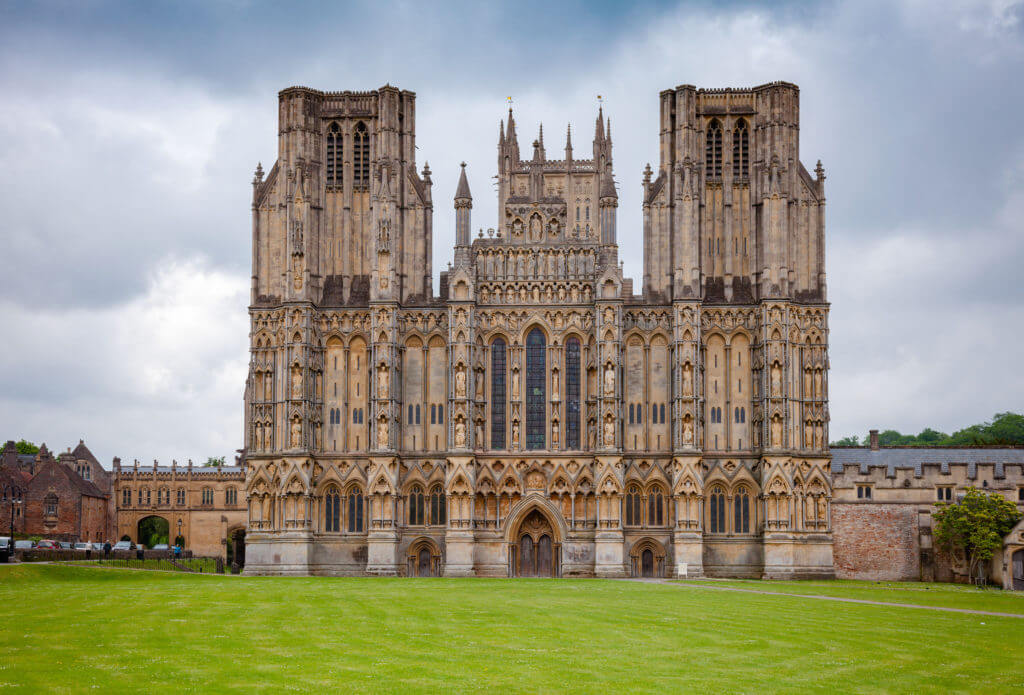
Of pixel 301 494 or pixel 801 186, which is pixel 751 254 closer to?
pixel 801 186

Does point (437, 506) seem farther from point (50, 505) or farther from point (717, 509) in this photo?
point (50, 505)

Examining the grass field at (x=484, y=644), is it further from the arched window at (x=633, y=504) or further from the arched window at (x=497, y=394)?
the arched window at (x=497, y=394)

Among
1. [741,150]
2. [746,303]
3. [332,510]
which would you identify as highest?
[741,150]

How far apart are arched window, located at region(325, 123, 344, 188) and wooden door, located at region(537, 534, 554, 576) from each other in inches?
1138

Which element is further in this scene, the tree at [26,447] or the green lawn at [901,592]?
the tree at [26,447]

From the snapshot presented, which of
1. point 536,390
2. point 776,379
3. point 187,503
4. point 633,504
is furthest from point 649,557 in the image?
point 187,503

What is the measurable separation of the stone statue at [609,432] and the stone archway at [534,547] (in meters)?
6.68

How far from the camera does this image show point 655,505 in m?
77.9

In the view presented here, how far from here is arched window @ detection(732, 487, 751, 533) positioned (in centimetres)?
7744

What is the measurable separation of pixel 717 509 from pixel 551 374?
1418 centimetres

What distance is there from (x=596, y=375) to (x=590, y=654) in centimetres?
4738

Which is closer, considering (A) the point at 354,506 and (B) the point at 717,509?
(B) the point at 717,509

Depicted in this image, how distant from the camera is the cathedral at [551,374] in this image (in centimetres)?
7681

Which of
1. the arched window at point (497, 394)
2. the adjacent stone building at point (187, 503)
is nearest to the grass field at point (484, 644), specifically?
the arched window at point (497, 394)
